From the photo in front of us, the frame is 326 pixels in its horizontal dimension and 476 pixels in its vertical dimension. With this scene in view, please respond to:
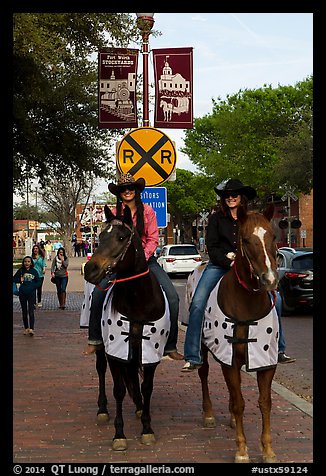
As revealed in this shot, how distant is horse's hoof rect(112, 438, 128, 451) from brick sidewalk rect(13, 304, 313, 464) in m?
0.06

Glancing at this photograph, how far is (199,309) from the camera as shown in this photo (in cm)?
705

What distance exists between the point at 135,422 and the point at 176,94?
554 centimetres

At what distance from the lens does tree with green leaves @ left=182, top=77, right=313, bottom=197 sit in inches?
2010

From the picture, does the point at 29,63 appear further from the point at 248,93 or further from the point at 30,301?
the point at 248,93

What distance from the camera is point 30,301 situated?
15.1 metres

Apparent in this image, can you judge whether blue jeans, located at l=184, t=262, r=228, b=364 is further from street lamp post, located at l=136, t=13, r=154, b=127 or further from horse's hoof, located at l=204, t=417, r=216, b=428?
street lamp post, located at l=136, t=13, r=154, b=127

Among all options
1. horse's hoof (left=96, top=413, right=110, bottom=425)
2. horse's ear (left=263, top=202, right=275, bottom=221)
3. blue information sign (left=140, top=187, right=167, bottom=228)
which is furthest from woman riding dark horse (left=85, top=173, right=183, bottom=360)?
blue information sign (left=140, top=187, right=167, bottom=228)

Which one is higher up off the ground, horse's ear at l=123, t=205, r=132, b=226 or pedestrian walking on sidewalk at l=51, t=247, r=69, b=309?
horse's ear at l=123, t=205, r=132, b=226

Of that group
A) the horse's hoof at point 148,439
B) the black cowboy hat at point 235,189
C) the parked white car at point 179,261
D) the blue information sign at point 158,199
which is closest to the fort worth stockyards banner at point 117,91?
the blue information sign at point 158,199

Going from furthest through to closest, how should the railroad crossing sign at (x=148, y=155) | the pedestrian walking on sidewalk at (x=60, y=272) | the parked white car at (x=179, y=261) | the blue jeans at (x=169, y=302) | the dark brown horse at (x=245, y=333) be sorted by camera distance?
the parked white car at (x=179, y=261) < the pedestrian walking on sidewalk at (x=60, y=272) < the railroad crossing sign at (x=148, y=155) < the blue jeans at (x=169, y=302) < the dark brown horse at (x=245, y=333)

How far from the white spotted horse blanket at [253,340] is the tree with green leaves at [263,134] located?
42708 millimetres

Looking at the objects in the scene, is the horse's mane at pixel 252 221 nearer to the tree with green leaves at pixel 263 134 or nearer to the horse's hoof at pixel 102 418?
the horse's hoof at pixel 102 418

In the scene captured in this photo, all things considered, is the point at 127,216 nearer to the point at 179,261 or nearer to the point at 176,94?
Answer: the point at 176,94

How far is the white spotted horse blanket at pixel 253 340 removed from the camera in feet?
20.9
